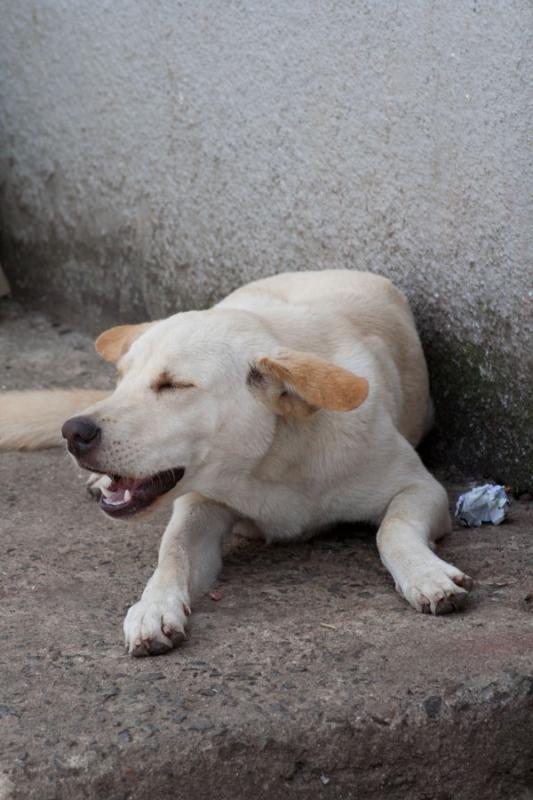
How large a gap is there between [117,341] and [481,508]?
3.83 feet

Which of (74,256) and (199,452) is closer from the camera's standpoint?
(199,452)

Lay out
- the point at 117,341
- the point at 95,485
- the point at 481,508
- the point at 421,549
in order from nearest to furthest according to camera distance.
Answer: the point at 421,549
the point at 117,341
the point at 481,508
the point at 95,485

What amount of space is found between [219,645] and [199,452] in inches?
19.1

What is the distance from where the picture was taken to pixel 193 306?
5113 mm

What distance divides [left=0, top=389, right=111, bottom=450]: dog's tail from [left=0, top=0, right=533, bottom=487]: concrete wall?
89 centimetres

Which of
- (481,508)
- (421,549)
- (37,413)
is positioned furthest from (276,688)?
(37,413)

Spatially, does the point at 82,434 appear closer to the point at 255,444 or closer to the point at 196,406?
the point at 196,406

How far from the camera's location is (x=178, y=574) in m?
3.12

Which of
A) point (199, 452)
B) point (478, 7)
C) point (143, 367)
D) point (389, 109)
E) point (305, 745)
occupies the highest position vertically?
point (478, 7)

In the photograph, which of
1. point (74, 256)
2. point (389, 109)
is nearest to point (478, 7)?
point (389, 109)

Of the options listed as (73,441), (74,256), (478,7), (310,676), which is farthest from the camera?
(74,256)

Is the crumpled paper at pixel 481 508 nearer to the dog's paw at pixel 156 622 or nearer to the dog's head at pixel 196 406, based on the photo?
the dog's head at pixel 196 406

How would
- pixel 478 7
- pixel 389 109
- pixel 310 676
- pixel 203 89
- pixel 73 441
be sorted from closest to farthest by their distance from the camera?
pixel 310 676, pixel 73 441, pixel 478 7, pixel 389 109, pixel 203 89

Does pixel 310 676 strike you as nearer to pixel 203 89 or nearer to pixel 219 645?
pixel 219 645
